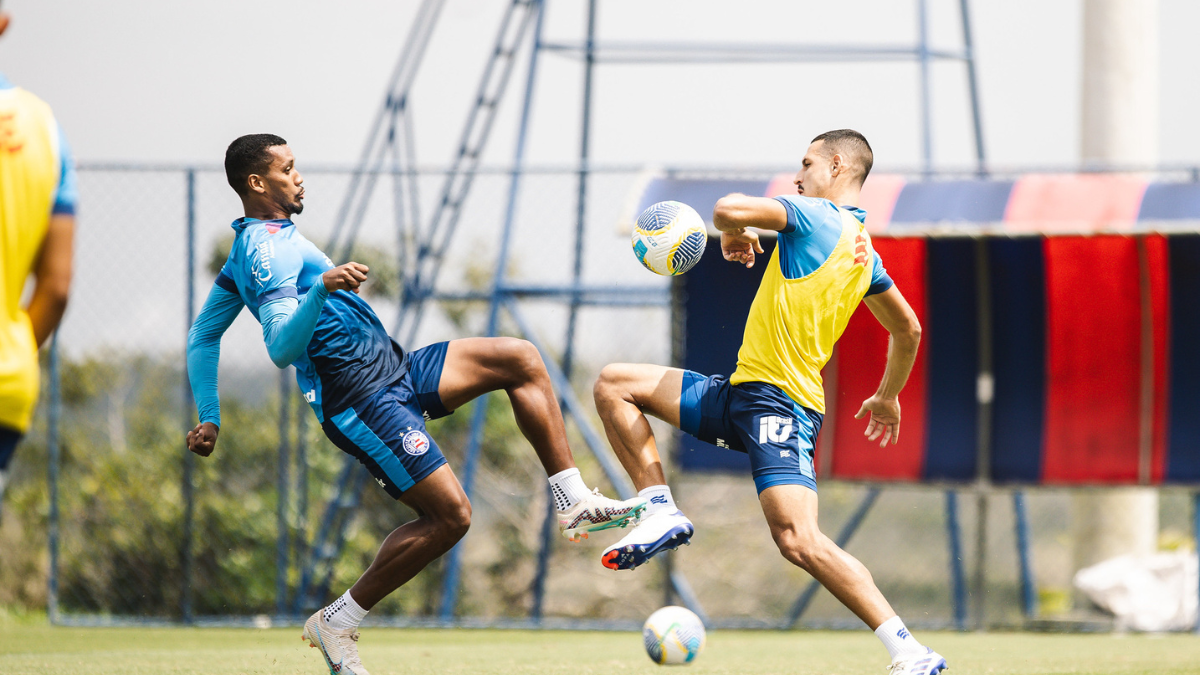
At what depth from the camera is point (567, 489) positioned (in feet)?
14.5

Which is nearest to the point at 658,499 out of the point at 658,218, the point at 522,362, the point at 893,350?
the point at 522,362

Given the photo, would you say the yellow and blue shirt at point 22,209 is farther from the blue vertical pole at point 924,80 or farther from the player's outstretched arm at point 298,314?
the blue vertical pole at point 924,80

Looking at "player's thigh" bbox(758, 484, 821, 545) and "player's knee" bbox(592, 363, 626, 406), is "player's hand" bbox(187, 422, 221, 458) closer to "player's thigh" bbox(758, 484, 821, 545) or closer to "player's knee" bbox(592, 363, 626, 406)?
"player's knee" bbox(592, 363, 626, 406)

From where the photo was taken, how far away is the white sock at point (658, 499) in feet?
13.6

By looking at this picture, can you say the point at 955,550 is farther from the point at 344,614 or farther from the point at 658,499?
the point at 344,614

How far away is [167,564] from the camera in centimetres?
939

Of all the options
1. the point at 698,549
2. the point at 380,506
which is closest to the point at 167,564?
the point at 380,506

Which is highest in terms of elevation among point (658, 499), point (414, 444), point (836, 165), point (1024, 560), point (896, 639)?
point (836, 165)

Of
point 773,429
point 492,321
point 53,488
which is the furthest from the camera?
point 492,321

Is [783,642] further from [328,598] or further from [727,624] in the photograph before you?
[328,598]

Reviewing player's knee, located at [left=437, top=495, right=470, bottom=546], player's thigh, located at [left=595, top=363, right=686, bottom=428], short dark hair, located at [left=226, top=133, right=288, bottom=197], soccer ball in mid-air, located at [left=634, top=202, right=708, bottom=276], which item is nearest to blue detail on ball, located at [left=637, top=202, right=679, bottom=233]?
soccer ball in mid-air, located at [left=634, top=202, right=708, bottom=276]

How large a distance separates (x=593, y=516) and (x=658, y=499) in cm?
30

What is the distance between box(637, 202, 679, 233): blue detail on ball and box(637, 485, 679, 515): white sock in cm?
92

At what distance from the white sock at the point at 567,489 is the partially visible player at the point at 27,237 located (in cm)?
202
